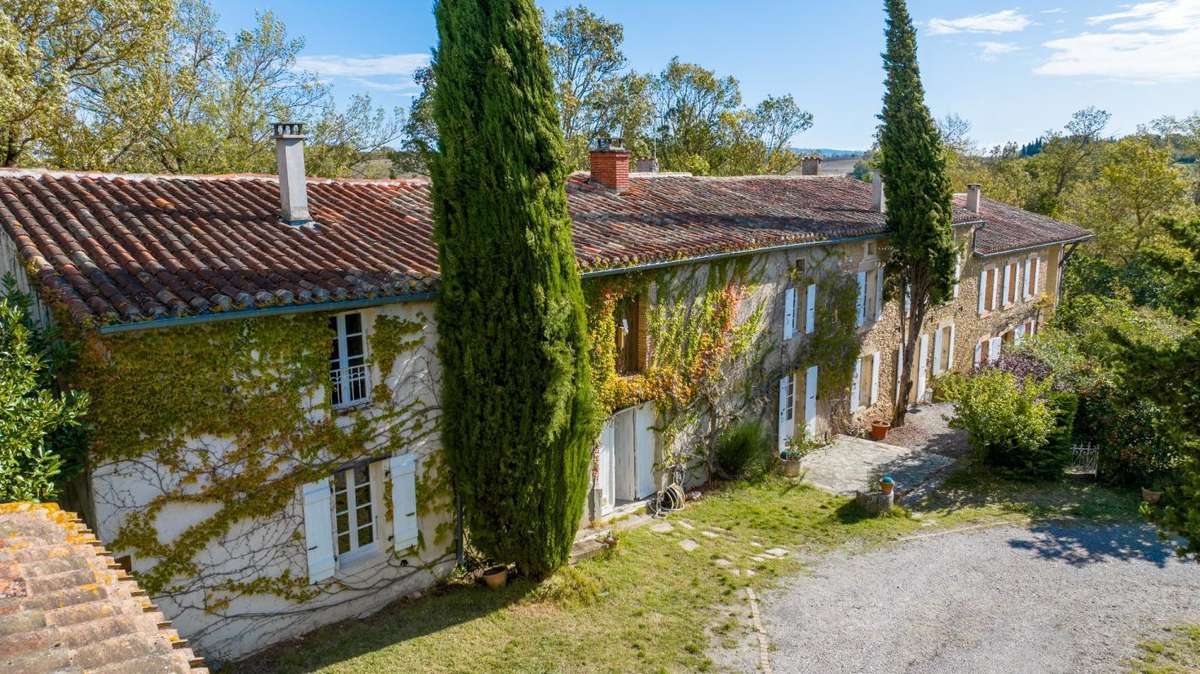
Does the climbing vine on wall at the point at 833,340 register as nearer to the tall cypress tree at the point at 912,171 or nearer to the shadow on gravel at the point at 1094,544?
the tall cypress tree at the point at 912,171

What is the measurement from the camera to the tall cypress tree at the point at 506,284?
32.0 feet

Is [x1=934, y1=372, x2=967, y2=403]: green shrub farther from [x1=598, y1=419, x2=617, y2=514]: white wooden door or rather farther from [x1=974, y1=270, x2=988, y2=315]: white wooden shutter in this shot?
[x1=598, y1=419, x2=617, y2=514]: white wooden door

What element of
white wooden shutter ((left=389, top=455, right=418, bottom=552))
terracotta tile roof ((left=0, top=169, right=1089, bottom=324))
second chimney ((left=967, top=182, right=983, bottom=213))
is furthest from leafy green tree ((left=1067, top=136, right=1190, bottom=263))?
white wooden shutter ((left=389, top=455, right=418, bottom=552))

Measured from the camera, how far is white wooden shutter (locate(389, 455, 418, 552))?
10.3 metres

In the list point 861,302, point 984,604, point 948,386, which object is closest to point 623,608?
point 984,604

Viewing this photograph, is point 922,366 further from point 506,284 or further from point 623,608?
point 506,284

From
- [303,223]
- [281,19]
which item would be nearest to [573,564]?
[303,223]

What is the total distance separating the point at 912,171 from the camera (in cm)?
1897

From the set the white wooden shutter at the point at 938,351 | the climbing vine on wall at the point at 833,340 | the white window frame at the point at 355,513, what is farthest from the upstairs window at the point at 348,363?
the white wooden shutter at the point at 938,351

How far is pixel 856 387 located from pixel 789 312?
441 cm

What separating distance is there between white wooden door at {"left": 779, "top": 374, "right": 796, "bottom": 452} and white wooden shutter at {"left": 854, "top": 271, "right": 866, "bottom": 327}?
9.75 feet

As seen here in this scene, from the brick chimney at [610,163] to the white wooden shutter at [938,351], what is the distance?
11803mm

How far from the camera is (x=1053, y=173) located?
45.8m

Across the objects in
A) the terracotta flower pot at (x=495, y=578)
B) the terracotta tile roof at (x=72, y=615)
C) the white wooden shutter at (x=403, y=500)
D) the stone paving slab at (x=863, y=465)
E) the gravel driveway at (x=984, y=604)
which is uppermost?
the terracotta tile roof at (x=72, y=615)
